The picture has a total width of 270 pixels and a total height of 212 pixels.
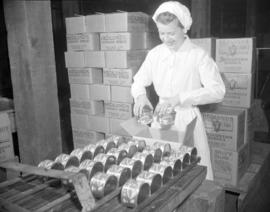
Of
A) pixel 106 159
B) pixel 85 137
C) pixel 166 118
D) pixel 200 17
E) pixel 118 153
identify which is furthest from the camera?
pixel 200 17

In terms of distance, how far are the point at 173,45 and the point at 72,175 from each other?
1.78m

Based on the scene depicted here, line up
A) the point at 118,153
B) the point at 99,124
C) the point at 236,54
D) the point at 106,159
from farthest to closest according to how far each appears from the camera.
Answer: the point at 99,124, the point at 236,54, the point at 118,153, the point at 106,159

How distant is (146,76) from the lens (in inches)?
125

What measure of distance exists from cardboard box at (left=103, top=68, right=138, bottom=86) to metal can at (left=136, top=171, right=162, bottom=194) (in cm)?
208

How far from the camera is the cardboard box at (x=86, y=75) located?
3918mm

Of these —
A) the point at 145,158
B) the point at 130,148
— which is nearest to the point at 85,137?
the point at 130,148

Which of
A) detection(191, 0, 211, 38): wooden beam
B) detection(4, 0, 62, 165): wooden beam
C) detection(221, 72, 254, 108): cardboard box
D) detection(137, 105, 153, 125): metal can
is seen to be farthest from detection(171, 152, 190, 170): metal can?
detection(191, 0, 211, 38): wooden beam

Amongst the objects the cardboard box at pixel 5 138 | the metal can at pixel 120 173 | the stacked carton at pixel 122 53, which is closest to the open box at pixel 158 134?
the metal can at pixel 120 173

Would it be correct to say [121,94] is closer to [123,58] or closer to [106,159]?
[123,58]

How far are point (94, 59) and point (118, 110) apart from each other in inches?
26.8

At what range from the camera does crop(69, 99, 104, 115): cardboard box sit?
4004mm

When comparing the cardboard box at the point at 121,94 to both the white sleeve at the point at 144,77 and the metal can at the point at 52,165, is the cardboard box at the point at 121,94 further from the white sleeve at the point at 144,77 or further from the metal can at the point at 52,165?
the metal can at the point at 52,165

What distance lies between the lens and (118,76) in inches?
146

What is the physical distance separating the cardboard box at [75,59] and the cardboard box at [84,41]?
6cm
